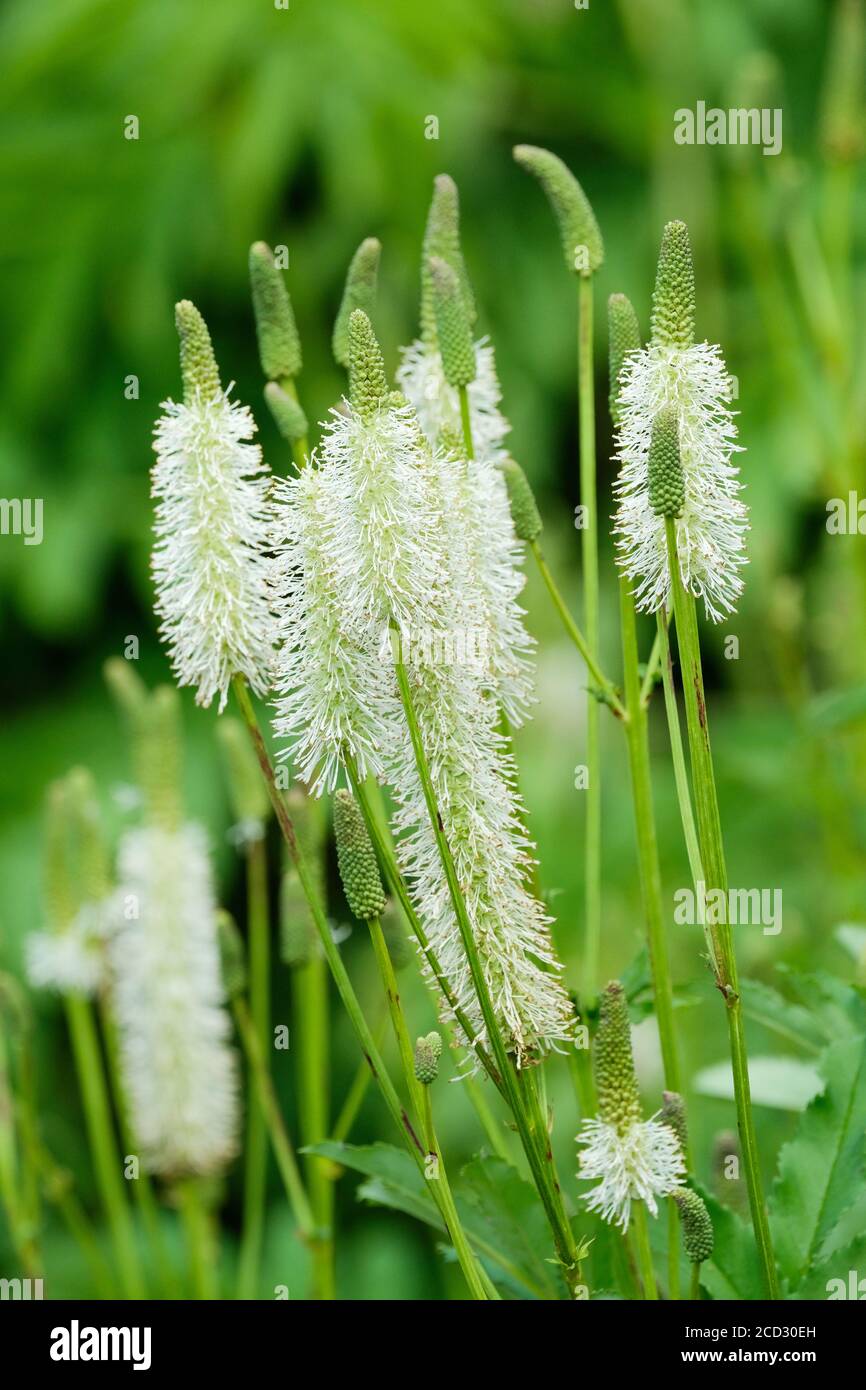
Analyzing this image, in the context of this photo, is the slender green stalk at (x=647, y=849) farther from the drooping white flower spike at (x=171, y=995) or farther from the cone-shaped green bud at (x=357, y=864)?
the drooping white flower spike at (x=171, y=995)

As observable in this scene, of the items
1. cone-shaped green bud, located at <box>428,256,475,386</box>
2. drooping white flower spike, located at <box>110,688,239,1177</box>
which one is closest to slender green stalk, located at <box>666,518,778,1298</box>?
cone-shaped green bud, located at <box>428,256,475,386</box>

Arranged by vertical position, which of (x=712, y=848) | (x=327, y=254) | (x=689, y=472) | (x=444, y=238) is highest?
(x=327, y=254)

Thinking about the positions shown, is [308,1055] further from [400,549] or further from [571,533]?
[571,533]

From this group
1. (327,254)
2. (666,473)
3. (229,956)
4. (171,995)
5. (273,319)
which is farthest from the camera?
(327,254)

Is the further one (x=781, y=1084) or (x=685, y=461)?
(x=781, y=1084)

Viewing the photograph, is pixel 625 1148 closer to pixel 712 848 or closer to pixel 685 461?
pixel 712 848

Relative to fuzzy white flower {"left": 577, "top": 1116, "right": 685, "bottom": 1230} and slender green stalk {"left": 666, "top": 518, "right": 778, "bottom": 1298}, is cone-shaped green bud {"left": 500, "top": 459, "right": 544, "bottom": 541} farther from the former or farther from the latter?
fuzzy white flower {"left": 577, "top": 1116, "right": 685, "bottom": 1230}

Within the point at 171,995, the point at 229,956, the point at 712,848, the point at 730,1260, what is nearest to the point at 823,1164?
the point at 730,1260

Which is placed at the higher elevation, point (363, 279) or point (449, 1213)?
point (363, 279)

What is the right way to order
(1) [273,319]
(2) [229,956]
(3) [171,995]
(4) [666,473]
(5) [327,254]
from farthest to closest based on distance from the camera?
(5) [327,254]
(3) [171,995]
(2) [229,956]
(1) [273,319]
(4) [666,473]
